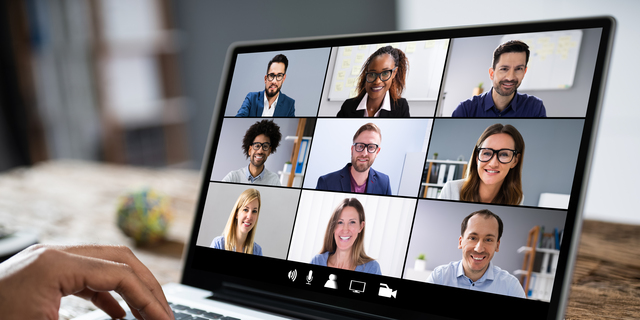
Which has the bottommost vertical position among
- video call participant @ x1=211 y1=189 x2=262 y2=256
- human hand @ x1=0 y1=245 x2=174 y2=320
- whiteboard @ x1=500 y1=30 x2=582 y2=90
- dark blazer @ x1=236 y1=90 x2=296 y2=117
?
human hand @ x1=0 y1=245 x2=174 y2=320

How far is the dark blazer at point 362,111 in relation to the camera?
0.51 metres

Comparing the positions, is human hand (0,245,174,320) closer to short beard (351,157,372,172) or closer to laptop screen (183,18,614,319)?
laptop screen (183,18,614,319)

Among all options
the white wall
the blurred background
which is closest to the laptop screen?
the white wall

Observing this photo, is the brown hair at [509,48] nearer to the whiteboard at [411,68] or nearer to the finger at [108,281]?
the whiteboard at [411,68]

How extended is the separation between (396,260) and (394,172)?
3.9 inches

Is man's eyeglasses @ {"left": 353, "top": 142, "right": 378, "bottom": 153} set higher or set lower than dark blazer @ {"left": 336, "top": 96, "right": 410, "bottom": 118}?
lower

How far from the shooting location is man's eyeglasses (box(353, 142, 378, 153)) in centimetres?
51

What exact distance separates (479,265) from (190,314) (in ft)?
1.09

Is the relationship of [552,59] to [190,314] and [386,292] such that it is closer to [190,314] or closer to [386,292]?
[386,292]

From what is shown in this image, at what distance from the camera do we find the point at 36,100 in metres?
3.12

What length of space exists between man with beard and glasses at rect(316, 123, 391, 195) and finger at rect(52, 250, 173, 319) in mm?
225

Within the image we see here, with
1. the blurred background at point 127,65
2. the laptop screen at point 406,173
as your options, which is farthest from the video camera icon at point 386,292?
the blurred background at point 127,65

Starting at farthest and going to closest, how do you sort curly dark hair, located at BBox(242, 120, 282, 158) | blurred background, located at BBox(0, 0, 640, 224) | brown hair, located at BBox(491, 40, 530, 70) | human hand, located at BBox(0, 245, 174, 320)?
1. blurred background, located at BBox(0, 0, 640, 224)
2. curly dark hair, located at BBox(242, 120, 282, 158)
3. brown hair, located at BBox(491, 40, 530, 70)
4. human hand, located at BBox(0, 245, 174, 320)

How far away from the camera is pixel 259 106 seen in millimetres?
605
